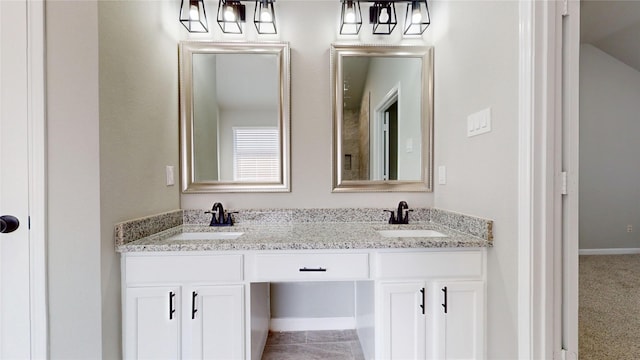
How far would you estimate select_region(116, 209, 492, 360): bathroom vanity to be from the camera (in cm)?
129

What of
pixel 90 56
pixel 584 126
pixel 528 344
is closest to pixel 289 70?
pixel 90 56

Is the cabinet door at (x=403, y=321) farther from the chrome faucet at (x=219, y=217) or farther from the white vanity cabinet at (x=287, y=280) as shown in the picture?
the chrome faucet at (x=219, y=217)

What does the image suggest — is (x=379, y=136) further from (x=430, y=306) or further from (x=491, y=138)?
(x=430, y=306)

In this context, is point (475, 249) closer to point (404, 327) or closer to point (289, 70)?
point (404, 327)

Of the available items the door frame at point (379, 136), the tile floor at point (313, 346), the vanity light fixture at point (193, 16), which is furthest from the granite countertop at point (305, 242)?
the vanity light fixture at point (193, 16)

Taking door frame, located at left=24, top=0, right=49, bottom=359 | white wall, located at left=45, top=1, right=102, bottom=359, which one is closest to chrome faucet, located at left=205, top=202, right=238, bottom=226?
white wall, located at left=45, top=1, right=102, bottom=359

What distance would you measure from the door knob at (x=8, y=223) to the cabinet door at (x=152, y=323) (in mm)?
490

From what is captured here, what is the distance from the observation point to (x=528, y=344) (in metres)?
1.11

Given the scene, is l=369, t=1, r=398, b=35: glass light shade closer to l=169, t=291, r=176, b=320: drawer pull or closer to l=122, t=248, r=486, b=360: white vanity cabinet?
l=122, t=248, r=486, b=360: white vanity cabinet

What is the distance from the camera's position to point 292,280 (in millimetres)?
1327

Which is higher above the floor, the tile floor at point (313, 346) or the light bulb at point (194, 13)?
the light bulb at point (194, 13)

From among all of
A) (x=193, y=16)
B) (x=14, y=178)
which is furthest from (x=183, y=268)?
(x=193, y=16)

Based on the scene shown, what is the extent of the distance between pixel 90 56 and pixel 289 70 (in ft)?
3.50

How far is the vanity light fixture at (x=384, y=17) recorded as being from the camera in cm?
184
